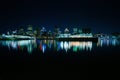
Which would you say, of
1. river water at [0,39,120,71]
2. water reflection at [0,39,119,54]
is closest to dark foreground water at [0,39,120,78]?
river water at [0,39,120,71]

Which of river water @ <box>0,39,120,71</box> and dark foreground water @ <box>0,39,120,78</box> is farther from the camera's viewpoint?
river water @ <box>0,39,120,71</box>

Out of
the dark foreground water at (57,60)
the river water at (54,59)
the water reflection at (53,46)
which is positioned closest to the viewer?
the dark foreground water at (57,60)

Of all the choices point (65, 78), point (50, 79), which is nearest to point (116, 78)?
point (65, 78)

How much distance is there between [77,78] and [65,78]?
71 cm

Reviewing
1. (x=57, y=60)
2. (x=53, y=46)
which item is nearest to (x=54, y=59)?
(x=57, y=60)

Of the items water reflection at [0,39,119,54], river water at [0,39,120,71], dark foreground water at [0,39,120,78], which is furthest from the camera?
water reflection at [0,39,119,54]

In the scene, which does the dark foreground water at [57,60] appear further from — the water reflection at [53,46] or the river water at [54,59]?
the water reflection at [53,46]

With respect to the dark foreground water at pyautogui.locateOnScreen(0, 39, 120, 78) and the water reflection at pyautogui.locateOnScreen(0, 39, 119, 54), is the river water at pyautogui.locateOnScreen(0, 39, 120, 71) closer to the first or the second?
the dark foreground water at pyautogui.locateOnScreen(0, 39, 120, 78)

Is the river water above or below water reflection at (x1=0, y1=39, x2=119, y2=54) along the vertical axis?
above

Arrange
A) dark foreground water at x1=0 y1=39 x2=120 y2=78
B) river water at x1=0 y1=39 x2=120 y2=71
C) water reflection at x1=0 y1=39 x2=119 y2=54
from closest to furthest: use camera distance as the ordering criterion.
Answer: dark foreground water at x1=0 y1=39 x2=120 y2=78, river water at x1=0 y1=39 x2=120 y2=71, water reflection at x1=0 y1=39 x2=119 y2=54

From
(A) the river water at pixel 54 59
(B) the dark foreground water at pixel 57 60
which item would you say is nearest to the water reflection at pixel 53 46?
(A) the river water at pixel 54 59

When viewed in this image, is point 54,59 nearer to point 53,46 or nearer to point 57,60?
point 57,60

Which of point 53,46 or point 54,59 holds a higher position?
point 54,59

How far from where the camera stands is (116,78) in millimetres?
13672
